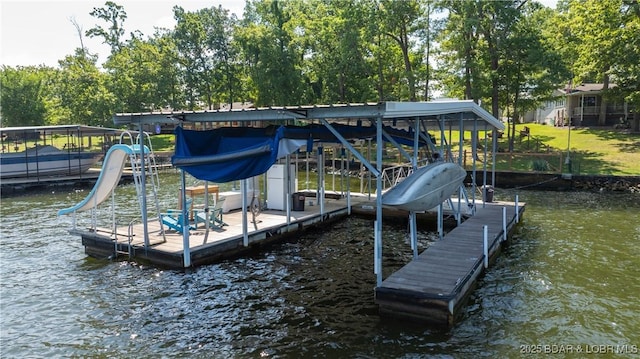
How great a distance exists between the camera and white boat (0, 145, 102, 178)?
84.1 ft

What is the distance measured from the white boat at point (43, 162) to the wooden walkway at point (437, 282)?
24.8 meters

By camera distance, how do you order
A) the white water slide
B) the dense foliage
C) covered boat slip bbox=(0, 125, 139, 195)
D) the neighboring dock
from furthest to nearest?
the dense foliage → covered boat slip bbox=(0, 125, 139, 195) → the neighboring dock → the white water slide

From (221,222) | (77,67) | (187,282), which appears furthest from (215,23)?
(187,282)

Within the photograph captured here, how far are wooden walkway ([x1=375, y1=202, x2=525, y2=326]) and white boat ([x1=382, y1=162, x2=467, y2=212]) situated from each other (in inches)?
47.5

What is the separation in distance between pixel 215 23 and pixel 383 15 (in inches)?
888

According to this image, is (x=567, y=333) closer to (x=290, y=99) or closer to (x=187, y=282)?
(x=187, y=282)

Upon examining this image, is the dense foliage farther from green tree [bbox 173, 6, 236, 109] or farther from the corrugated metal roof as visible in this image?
the corrugated metal roof

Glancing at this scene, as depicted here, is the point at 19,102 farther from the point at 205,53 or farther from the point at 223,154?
the point at 223,154

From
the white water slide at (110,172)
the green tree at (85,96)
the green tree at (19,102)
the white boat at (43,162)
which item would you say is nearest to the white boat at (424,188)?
the white water slide at (110,172)

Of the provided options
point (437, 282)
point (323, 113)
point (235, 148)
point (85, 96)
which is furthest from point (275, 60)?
point (437, 282)

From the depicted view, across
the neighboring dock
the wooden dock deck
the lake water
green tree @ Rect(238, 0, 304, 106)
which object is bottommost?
the lake water

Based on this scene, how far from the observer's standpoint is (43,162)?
2662cm

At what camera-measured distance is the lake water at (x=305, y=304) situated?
7273 mm

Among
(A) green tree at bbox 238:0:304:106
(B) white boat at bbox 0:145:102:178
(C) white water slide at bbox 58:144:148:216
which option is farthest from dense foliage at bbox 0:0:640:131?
(C) white water slide at bbox 58:144:148:216
